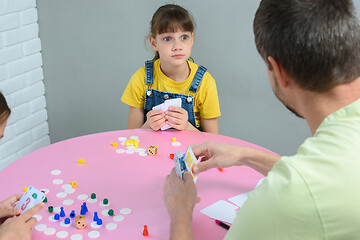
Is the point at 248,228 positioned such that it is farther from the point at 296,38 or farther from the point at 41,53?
the point at 41,53

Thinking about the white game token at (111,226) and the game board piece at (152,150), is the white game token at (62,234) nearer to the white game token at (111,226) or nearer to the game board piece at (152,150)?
the white game token at (111,226)

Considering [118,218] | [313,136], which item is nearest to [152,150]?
[118,218]

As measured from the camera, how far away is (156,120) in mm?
1957

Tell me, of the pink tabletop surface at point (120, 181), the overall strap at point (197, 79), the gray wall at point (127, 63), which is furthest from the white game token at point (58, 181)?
the gray wall at point (127, 63)

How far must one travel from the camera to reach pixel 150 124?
1.97m

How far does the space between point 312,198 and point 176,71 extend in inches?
57.7

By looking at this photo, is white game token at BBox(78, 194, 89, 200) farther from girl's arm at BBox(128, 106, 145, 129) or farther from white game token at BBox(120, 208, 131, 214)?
girl's arm at BBox(128, 106, 145, 129)

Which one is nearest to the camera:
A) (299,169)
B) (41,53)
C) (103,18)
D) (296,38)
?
(299,169)

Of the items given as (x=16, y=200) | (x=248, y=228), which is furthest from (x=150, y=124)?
(x=248, y=228)

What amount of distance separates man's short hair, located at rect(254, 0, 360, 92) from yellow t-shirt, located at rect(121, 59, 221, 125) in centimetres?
116

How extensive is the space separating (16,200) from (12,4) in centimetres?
180

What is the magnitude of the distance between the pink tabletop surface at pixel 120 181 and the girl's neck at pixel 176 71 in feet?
1.55

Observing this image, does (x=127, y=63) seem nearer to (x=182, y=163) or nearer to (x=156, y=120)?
(x=156, y=120)

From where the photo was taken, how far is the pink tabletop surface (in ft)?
4.27
